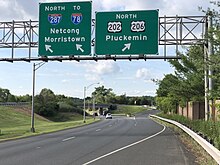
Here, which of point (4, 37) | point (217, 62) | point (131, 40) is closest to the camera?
point (217, 62)

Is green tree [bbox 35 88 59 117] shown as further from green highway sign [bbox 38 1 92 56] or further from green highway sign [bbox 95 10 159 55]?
green highway sign [bbox 95 10 159 55]

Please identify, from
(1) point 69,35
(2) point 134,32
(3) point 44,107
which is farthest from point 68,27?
(3) point 44,107

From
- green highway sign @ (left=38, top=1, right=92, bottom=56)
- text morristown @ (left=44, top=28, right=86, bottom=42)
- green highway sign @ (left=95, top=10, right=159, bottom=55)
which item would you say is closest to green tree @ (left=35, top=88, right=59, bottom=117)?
green highway sign @ (left=38, top=1, right=92, bottom=56)

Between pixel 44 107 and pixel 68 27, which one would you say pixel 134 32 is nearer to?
Answer: pixel 68 27

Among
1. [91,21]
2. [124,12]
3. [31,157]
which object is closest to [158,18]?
[124,12]

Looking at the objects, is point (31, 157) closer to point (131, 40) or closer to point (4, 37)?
point (131, 40)

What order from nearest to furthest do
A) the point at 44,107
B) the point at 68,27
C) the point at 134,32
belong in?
the point at 134,32 < the point at 68,27 < the point at 44,107

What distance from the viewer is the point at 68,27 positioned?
25.6m

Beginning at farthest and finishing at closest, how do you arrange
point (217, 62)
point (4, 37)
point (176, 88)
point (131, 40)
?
point (176, 88) → point (4, 37) → point (131, 40) → point (217, 62)

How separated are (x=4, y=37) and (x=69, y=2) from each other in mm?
5646

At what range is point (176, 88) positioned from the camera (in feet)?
99.6

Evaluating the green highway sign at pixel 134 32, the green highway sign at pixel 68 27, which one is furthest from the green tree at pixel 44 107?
the green highway sign at pixel 134 32

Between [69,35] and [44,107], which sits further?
[44,107]

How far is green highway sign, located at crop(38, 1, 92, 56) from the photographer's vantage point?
25578 millimetres
